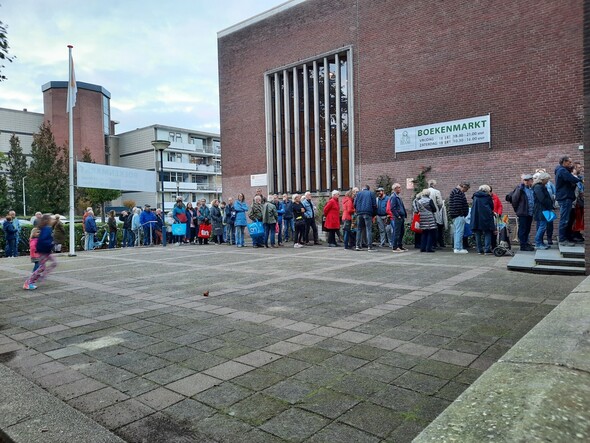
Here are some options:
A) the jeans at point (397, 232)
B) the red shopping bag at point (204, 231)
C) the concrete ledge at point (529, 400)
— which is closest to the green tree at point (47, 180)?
the red shopping bag at point (204, 231)

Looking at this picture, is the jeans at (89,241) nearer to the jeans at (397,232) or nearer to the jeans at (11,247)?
the jeans at (11,247)

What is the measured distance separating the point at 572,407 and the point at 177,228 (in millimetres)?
18379

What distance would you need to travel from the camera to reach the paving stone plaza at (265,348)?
2.91 m

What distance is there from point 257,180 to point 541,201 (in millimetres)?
16318

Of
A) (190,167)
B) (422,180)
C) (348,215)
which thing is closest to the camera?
(348,215)

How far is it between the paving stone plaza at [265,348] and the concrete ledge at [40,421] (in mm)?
18

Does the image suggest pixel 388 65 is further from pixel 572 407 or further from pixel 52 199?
pixel 52 199

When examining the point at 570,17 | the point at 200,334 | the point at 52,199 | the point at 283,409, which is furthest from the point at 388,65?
the point at 52,199

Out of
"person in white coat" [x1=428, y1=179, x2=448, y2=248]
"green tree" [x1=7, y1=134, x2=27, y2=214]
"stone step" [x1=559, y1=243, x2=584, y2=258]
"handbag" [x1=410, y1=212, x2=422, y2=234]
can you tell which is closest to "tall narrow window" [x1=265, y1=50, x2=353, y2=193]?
"person in white coat" [x1=428, y1=179, x2=448, y2=248]

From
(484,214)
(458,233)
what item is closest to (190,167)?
(458,233)

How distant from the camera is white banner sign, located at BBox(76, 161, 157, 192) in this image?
15.9m

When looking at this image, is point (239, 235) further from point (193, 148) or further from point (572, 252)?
point (193, 148)

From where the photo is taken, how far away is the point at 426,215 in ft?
40.1

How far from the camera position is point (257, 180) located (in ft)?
80.8
